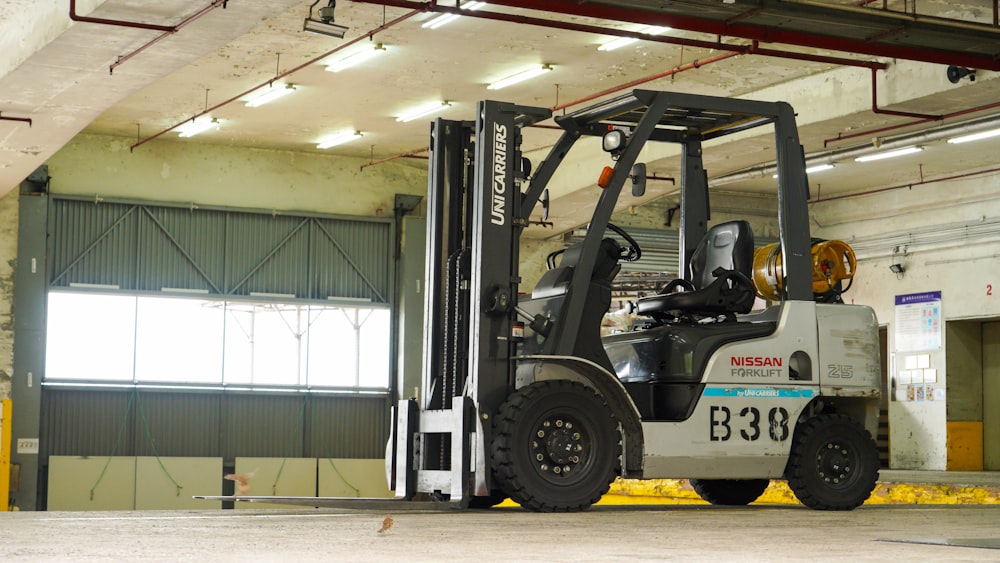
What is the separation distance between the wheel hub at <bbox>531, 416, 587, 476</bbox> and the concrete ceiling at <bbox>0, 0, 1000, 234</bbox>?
17.4ft

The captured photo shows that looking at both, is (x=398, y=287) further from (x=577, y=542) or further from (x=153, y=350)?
(x=577, y=542)

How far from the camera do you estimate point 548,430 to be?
23.3ft

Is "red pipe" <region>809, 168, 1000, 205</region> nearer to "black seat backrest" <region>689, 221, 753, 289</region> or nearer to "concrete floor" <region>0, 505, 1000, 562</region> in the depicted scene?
"black seat backrest" <region>689, 221, 753, 289</region>

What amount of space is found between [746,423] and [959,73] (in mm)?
8026

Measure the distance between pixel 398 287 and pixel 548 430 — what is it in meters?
16.6

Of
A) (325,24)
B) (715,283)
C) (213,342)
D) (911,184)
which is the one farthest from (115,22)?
(911,184)

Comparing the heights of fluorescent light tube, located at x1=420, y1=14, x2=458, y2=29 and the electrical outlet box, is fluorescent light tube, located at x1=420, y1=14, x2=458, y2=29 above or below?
above

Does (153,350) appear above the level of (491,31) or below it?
below

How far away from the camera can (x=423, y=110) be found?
19531 millimetres

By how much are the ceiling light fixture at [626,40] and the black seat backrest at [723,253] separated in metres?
6.31

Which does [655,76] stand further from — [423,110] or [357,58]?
[423,110]

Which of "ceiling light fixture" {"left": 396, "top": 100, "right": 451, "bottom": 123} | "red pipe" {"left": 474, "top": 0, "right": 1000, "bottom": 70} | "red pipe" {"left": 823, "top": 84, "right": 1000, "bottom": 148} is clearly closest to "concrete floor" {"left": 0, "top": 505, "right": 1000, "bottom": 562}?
"red pipe" {"left": 474, "top": 0, "right": 1000, "bottom": 70}

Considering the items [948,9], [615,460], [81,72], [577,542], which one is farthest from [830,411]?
[81,72]

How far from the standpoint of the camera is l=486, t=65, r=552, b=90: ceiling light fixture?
1690 cm
